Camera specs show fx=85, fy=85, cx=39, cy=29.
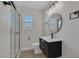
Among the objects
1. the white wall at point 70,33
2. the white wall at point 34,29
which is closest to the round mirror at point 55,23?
the white wall at point 70,33

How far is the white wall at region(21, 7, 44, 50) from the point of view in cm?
432

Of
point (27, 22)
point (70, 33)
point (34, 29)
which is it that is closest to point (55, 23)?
point (70, 33)

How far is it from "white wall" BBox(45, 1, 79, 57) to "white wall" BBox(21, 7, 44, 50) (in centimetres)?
202

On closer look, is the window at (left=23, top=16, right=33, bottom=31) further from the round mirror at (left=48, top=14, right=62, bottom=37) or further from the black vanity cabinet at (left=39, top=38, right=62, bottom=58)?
the black vanity cabinet at (left=39, top=38, right=62, bottom=58)

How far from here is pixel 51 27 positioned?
3459mm

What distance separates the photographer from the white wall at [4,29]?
1990mm

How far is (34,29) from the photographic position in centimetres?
453

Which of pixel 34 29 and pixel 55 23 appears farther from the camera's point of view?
pixel 34 29

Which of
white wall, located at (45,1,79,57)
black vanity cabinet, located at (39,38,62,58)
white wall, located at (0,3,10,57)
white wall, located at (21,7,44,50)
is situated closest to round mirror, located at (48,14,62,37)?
white wall, located at (45,1,79,57)

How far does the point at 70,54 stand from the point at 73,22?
0.86 m

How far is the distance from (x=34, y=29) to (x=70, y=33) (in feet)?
8.34

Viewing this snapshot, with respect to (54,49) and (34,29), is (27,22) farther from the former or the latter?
(54,49)

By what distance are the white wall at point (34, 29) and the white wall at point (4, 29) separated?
226 centimetres

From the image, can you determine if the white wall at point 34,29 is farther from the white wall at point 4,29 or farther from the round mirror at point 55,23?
the white wall at point 4,29
